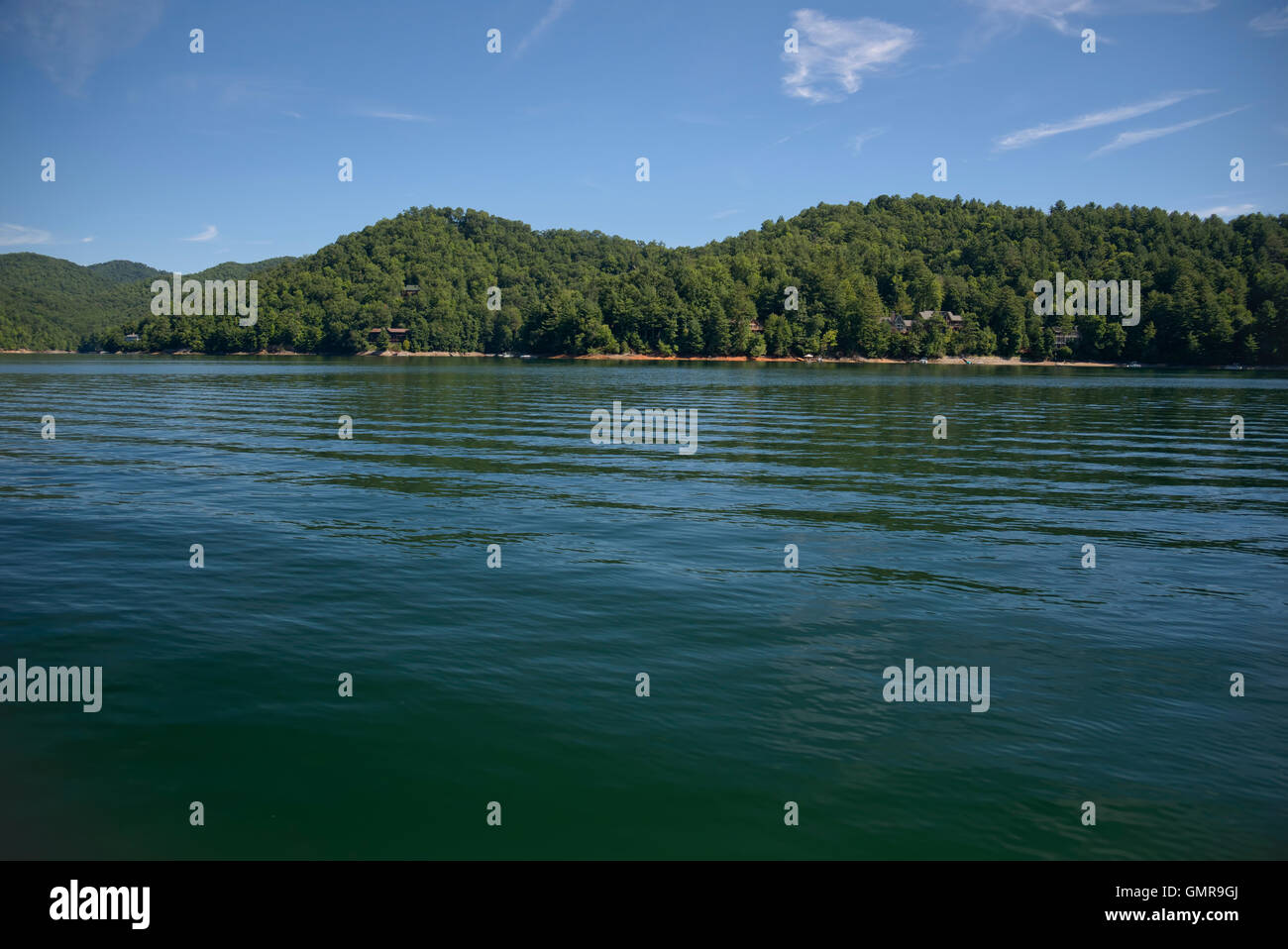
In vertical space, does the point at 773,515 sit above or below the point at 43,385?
below

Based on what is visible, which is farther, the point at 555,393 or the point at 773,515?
the point at 555,393

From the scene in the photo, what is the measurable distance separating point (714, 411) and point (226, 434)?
104 feet

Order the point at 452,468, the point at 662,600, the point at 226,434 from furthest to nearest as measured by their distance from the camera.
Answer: the point at 226,434 → the point at 452,468 → the point at 662,600

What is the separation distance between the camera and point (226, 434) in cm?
4206

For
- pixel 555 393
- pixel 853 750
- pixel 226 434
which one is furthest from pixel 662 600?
pixel 555 393

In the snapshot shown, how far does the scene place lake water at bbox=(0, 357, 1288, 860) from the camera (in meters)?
8.98

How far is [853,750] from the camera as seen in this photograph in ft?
34.1

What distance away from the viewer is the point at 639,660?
1317 centimetres

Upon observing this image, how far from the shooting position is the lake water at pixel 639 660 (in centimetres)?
898

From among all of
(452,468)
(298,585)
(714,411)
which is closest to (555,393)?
(714,411)
